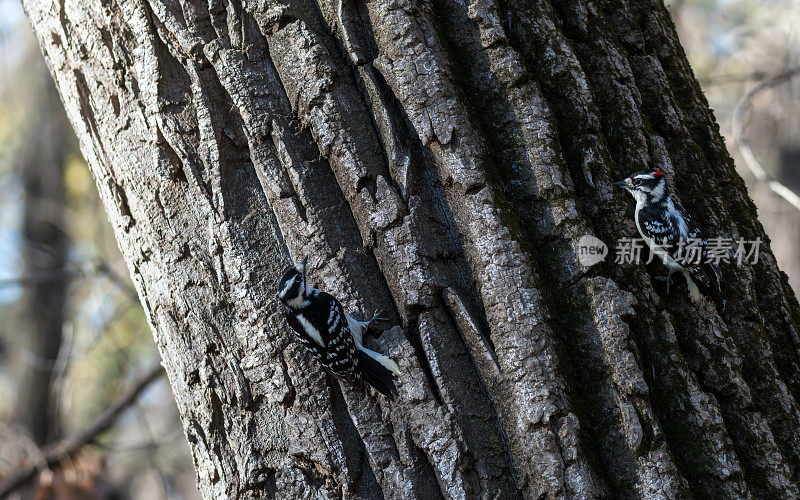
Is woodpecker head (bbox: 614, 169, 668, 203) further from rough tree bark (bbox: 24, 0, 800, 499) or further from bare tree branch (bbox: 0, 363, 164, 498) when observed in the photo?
bare tree branch (bbox: 0, 363, 164, 498)

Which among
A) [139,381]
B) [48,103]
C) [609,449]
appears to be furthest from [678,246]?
[48,103]

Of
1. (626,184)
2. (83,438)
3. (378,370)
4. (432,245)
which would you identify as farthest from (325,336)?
(83,438)

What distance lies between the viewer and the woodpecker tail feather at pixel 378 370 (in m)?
2.24

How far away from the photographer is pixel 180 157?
2.50m

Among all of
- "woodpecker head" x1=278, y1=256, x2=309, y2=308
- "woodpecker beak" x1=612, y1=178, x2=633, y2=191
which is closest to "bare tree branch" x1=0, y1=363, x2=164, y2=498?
"woodpecker head" x1=278, y1=256, x2=309, y2=308

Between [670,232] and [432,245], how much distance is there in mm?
1023

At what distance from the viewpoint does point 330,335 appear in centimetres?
238

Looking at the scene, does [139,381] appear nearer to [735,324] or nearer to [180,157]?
[180,157]

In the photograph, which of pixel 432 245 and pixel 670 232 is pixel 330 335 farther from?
pixel 670 232

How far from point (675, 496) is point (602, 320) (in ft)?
1.94

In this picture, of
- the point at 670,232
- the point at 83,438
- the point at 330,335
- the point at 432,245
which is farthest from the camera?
the point at 83,438

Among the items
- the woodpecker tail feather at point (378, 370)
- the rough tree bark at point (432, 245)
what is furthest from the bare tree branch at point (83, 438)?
the woodpecker tail feather at point (378, 370)

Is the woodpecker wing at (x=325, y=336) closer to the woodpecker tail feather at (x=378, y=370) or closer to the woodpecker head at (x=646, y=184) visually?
the woodpecker tail feather at (x=378, y=370)

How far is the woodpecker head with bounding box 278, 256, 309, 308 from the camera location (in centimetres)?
237
